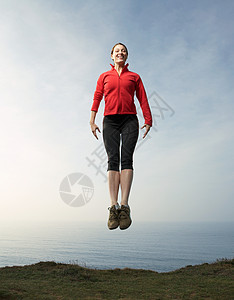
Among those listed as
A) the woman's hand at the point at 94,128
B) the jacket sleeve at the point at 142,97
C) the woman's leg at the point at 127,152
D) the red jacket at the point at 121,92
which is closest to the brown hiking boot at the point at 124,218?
the woman's leg at the point at 127,152

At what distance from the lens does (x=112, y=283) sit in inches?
1574

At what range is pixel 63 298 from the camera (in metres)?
30.5

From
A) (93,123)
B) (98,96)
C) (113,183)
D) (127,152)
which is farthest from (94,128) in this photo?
(113,183)

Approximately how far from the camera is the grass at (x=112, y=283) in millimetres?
32094

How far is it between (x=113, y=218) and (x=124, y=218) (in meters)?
0.19

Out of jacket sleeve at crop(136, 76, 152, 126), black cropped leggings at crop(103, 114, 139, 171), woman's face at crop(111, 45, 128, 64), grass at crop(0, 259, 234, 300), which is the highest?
woman's face at crop(111, 45, 128, 64)

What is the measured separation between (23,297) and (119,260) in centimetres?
15229

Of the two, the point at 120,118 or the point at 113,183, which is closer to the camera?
the point at 113,183

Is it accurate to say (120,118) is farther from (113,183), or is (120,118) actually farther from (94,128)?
(113,183)

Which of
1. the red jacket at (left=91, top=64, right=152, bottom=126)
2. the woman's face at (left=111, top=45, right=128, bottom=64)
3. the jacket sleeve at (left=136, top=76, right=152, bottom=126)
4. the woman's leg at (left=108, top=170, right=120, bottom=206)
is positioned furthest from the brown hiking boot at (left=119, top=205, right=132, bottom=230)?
the woman's face at (left=111, top=45, right=128, bottom=64)

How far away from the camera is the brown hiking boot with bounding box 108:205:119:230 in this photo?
4.66 meters

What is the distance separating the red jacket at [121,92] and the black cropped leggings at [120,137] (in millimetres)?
149

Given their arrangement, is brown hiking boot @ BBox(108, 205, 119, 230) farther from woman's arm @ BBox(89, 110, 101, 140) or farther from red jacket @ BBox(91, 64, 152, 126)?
red jacket @ BBox(91, 64, 152, 126)

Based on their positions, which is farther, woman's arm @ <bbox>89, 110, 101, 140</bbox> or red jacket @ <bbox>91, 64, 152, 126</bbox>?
woman's arm @ <bbox>89, 110, 101, 140</bbox>
